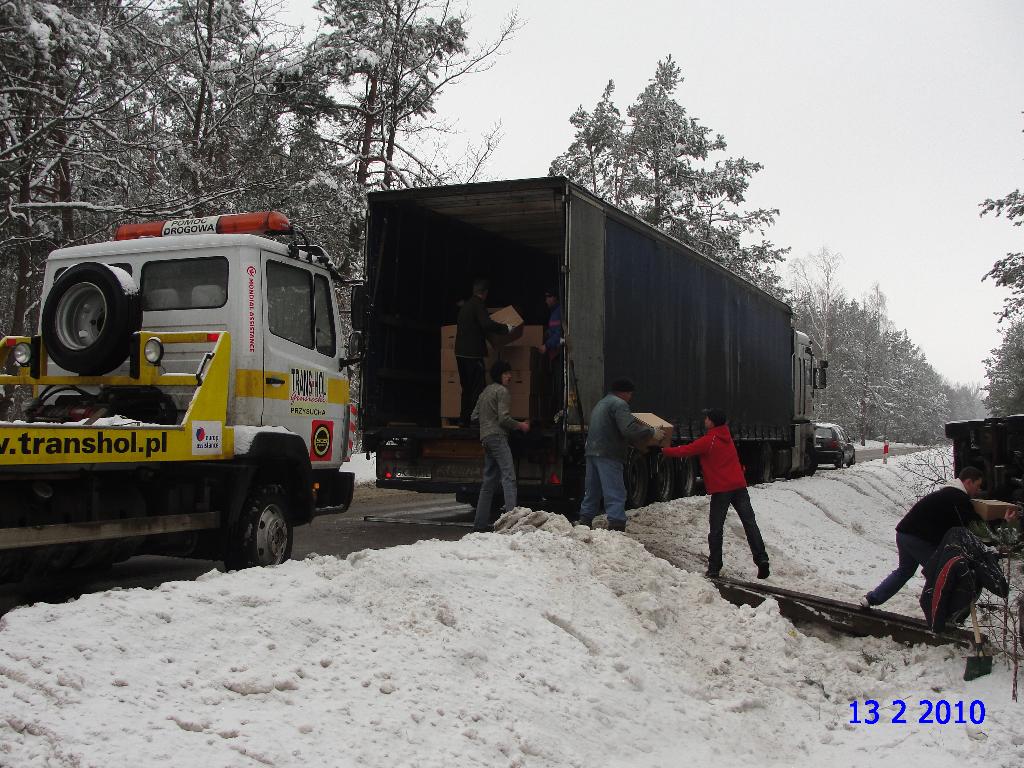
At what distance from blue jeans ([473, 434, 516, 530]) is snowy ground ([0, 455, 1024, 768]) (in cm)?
201

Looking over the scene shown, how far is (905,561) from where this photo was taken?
25.0 ft

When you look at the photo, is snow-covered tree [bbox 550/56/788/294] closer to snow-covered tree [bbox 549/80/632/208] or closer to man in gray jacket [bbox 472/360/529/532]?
snow-covered tree [bbox 549/80/632/208]

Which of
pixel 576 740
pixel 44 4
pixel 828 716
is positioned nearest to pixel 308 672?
pixel 576 740

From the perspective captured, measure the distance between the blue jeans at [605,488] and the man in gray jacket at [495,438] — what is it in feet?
2.52

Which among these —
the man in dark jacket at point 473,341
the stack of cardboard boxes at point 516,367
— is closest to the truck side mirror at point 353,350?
the man in dark jacket at point 473,341

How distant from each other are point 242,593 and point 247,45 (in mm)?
18678

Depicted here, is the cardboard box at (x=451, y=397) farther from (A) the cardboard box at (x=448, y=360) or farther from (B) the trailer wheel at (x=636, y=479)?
(B) the trailer wheel at (x=636, y=479)

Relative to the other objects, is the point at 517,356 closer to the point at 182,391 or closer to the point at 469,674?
the point at 182,391

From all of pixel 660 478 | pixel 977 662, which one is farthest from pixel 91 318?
pixel 660 478

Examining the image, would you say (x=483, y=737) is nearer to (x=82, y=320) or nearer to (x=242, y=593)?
(x=242, y=593)

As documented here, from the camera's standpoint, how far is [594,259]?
1122cm

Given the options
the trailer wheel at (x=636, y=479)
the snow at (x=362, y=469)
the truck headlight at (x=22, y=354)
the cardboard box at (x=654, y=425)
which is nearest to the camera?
the truck headlight at (x=22, y=354)

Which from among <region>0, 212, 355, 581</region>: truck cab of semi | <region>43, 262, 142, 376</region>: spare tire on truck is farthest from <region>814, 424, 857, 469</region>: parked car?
<region>43, 262, 142, 376</region>: spare tire on truck

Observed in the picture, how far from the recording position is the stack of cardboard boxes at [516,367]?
1125 cm
